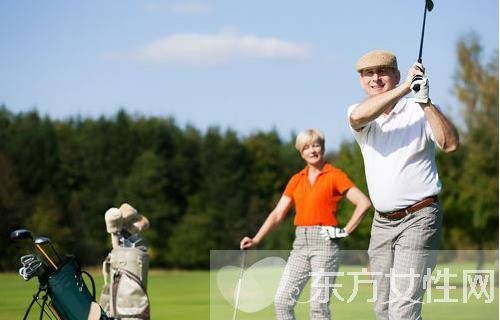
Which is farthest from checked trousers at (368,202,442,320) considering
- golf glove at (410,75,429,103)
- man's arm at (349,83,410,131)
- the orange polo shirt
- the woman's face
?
the woman's face

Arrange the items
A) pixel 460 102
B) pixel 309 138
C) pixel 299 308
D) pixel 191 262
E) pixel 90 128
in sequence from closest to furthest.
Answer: pixel 309 138
pixel 299 308
pixel 191 262
pixel 90 128
pixel 460 102

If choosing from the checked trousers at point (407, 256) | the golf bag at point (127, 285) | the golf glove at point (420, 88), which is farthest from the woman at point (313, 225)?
the golf glove at point (420, 88)

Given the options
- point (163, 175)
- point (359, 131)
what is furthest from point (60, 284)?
point (163, 175)

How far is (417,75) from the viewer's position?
5062mm

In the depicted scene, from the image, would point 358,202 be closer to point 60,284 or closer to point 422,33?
point 60,284

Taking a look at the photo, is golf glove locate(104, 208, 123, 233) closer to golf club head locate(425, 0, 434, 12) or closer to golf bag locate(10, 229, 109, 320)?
golf bag locate(10, 229, 109, 320)

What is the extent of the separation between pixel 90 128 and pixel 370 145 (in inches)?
1553

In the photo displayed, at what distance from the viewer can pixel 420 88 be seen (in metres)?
5.09

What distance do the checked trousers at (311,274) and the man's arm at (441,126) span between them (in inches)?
101

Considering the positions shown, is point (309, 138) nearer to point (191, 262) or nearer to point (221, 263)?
point (221, 263)

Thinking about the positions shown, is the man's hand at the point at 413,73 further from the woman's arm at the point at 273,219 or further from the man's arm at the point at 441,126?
the woman's arm at the point at 273,219

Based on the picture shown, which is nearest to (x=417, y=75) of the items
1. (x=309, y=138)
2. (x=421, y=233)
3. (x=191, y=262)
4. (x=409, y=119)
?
(x=409, y=119)

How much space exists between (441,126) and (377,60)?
0.55m

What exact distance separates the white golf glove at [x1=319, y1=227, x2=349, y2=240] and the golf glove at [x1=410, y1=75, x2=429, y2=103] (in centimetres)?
→ 264
